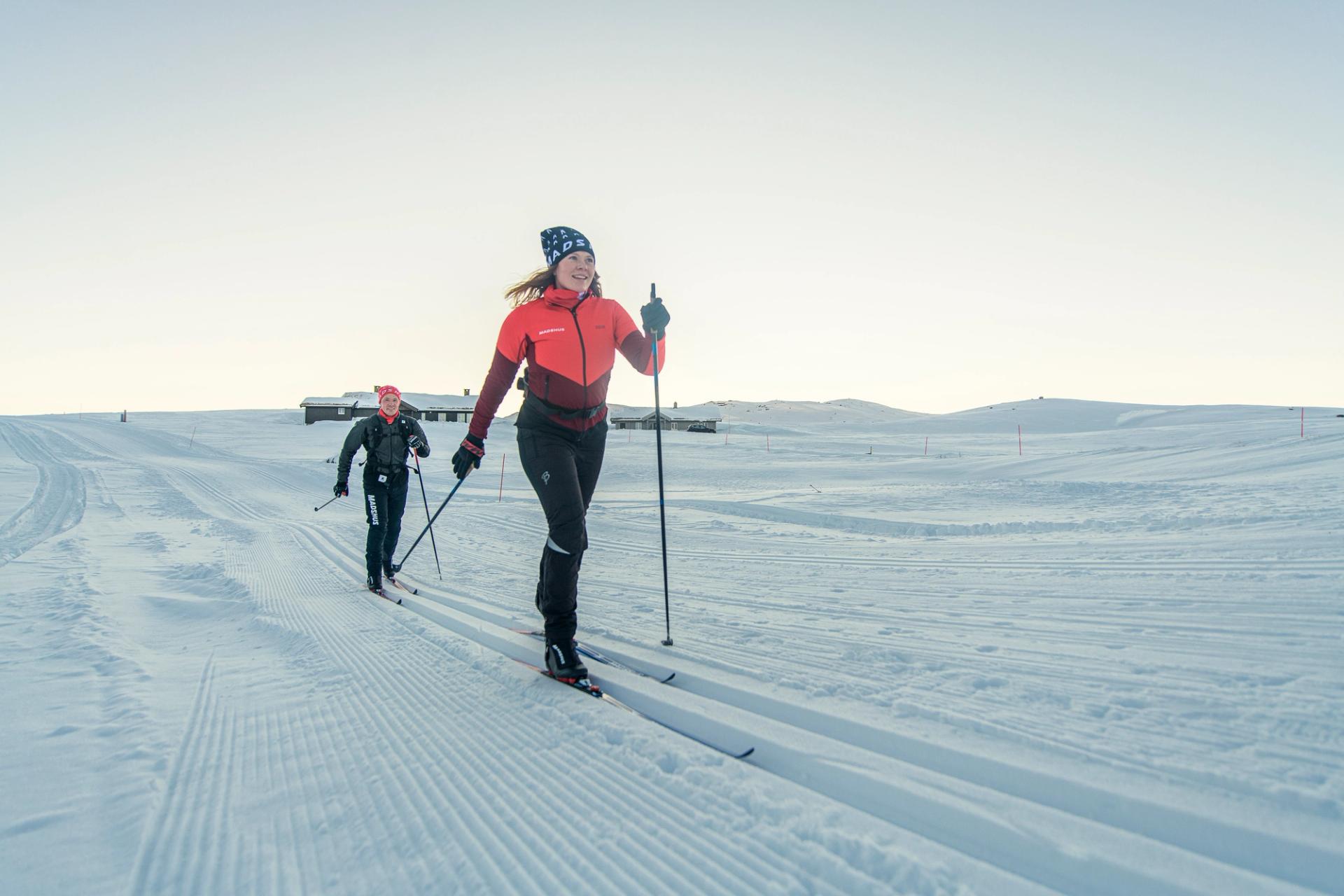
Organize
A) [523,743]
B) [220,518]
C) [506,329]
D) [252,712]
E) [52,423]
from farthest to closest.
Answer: [52,423] < [220,518] < [506,329] < [252,712] < [523,743]

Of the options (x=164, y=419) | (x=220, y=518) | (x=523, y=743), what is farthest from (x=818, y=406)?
(x=523, y=743)

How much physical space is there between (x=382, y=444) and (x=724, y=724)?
15.5ft

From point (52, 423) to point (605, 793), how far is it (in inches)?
1931

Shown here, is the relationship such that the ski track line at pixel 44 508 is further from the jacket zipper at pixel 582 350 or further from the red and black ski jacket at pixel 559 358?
the jacket zipper at pixel 582 350

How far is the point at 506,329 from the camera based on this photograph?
3.31 m

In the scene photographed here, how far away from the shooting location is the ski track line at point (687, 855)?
4.97 feet

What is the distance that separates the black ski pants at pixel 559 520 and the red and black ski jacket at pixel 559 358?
111 mm

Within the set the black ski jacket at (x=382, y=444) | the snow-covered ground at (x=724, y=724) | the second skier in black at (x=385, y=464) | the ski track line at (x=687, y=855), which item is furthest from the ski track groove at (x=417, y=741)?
the black ski jacket at (x=382, y=444)

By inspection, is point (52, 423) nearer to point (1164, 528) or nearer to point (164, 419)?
point (164, 419)

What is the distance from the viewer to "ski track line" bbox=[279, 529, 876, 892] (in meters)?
1.52

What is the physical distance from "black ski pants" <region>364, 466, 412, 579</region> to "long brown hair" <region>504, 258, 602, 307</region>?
3.03 m

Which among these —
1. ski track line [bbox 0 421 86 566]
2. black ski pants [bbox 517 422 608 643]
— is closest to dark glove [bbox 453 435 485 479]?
black ski pants [bbox 517 422 608 643]

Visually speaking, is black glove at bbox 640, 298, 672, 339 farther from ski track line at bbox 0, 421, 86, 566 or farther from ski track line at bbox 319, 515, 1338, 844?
ski track line at bbox 0, 421, 86, 566

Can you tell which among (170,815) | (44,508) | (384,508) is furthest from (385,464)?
(44,508)
